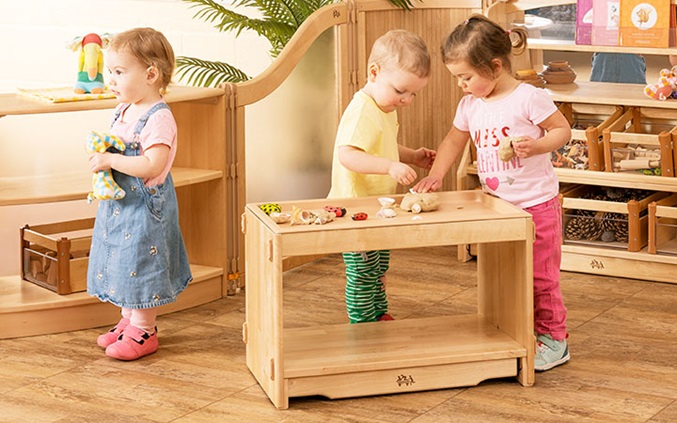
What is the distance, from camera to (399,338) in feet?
11.0

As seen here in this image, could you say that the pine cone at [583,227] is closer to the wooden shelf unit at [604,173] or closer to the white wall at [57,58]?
the wooden shelf unit at [604,173]

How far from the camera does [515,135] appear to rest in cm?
329

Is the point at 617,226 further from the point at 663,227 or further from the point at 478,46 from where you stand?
the point at 478,46

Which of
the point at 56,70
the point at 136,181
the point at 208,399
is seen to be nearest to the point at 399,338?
the point at 208,399

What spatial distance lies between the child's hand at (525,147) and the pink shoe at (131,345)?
4.22 feet

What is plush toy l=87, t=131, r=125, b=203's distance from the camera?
340 centimetres

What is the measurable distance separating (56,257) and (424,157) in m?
1.31

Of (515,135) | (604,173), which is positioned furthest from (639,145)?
(515,135)

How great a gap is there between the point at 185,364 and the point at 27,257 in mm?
856

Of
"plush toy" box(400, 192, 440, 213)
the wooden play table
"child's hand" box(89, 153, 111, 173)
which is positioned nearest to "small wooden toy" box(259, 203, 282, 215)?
the wooden play table

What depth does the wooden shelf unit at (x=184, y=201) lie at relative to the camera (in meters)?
3.75

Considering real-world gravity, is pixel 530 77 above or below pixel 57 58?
below

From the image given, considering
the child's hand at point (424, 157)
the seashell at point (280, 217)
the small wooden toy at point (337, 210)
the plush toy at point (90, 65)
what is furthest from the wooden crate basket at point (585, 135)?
the plush toy at point (90, 65)

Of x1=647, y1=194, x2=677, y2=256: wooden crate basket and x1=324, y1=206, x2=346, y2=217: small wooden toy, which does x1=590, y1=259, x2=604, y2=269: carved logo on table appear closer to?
x1=647, y1=194, x2=677, y2=256: wooden crate basket
